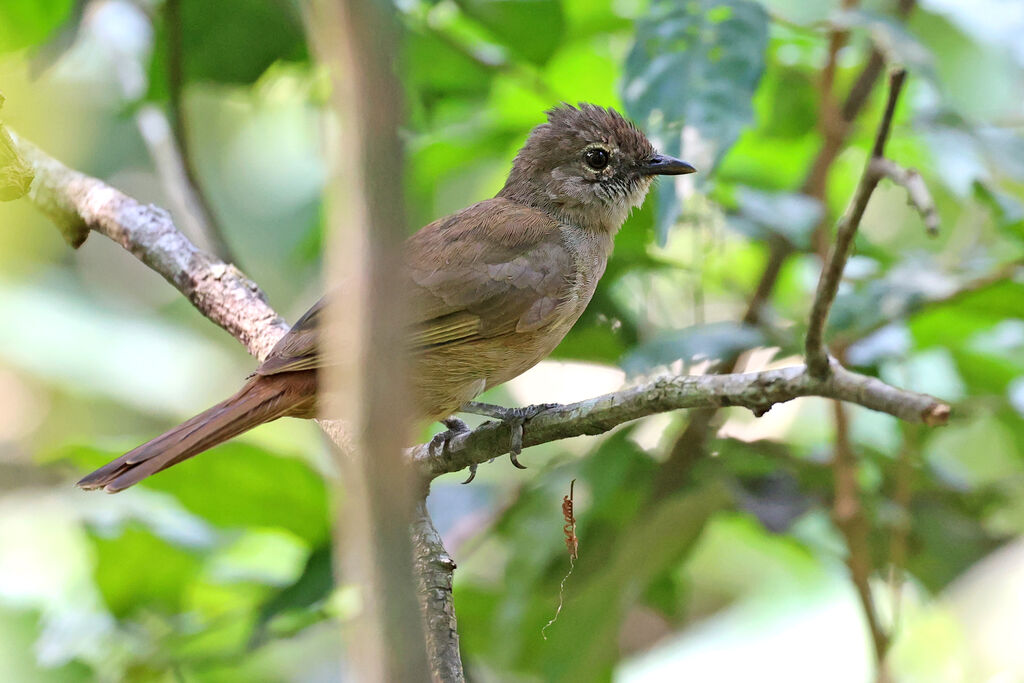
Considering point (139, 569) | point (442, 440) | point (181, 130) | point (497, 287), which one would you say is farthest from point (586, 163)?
point (139, 569)

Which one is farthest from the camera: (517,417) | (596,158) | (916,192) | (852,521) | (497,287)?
(596,158)

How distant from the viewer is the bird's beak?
3336 mm

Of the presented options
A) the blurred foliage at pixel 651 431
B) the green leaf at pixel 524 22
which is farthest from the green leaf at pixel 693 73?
the green leaf at pixel 524 22

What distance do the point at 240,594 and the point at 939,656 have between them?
2.65m

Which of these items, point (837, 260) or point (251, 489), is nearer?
point (837, 260)

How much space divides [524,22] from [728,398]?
6.54 feet

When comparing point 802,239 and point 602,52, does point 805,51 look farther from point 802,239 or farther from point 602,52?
point 802,239

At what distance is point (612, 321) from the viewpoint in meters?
3.54

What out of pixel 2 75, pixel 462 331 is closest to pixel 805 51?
pixel 462 331

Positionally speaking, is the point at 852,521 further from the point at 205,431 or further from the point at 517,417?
the point at 205,431

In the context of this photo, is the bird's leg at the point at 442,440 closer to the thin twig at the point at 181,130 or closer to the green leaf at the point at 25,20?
the thin twig at the point at 181,130

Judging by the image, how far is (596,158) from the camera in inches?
152

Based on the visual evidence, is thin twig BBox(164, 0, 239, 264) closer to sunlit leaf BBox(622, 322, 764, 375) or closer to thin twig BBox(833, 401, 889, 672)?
sunlit leaf BBox(622, 322, 764, 375)

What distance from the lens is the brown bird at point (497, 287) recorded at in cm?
274
